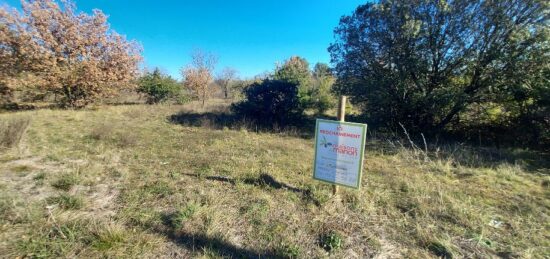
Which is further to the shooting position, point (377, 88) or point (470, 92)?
point (377, 88)

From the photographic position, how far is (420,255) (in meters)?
2.32

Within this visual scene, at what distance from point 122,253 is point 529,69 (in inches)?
405

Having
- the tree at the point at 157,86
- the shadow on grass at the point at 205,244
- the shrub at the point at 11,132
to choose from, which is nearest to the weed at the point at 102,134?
the shrub at the point at 11,132

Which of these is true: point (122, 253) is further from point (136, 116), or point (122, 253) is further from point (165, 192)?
point (136, 116)

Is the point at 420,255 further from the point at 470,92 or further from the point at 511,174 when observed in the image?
the point at 470,92

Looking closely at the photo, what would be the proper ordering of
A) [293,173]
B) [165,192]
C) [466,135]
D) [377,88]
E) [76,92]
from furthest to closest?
[76,92]
[377,88]
[466,135]
[293,173]
[165,192]

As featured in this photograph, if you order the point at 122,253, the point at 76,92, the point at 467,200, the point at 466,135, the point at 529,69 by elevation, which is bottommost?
the point at 122,253

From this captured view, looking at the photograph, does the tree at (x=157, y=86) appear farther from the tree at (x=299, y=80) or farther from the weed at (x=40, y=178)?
the weed at (x=40, y=178)

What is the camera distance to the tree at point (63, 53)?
34.5 ft

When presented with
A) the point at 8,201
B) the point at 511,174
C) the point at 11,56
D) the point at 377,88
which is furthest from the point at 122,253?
the point at 11,56

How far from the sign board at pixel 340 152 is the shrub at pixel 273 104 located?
641 centimetres

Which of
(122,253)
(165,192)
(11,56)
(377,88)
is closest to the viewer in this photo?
(122,253)

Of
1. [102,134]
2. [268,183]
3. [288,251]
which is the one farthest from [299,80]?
[288,251]

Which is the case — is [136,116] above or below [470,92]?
below
